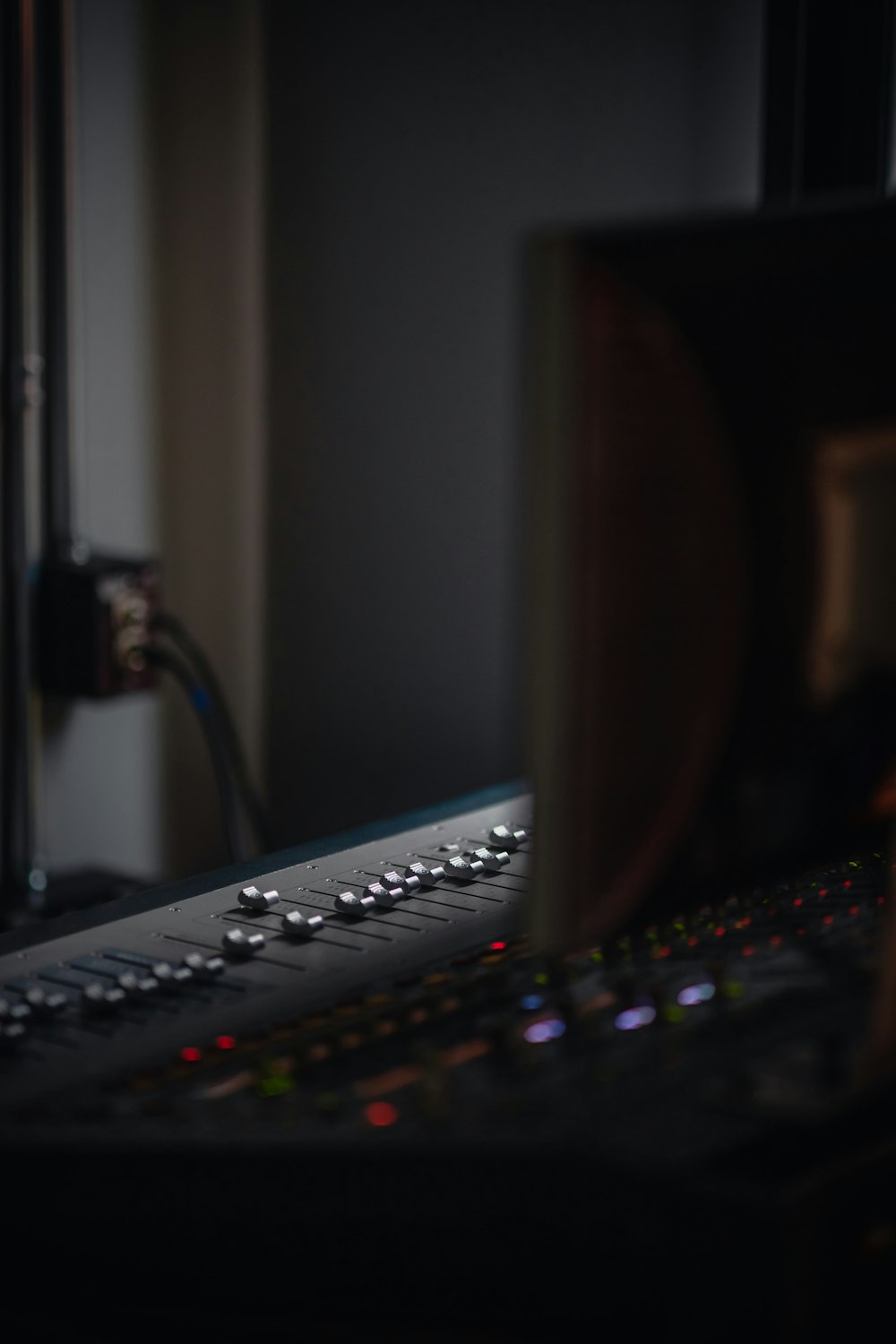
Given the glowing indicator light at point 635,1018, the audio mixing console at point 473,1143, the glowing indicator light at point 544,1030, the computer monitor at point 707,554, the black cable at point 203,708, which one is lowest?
the black cable at point 203,708

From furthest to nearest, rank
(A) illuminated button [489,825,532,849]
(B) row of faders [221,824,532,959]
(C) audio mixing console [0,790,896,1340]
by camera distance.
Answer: (A) illuminated button [489,825,532,849] < (B) row of faders [221,824,532,959] < (C) audio mixing console [0,790,896,1340]

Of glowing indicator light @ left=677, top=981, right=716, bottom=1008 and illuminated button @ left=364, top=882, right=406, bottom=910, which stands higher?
glowing indicator light @ left=677, top=981, right=716, bottom=1008

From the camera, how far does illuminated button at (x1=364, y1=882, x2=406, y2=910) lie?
2.41 ft

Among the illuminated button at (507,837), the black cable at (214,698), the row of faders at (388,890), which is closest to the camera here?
the row of faders at (388,890)

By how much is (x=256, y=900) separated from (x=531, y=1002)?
0.62 feet

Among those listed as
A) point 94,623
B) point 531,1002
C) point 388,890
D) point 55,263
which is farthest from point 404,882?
point 55,263

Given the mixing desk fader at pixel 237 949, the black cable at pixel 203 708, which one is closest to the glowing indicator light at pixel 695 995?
the mixing desk fader at pixel 237 949

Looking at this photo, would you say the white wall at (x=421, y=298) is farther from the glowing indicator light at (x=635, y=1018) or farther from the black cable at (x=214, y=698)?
the glowing indicator light at (x=635, y=1018)

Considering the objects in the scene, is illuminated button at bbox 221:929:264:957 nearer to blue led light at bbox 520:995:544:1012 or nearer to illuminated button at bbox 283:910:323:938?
illuminated button at bbox 283:910:323:938

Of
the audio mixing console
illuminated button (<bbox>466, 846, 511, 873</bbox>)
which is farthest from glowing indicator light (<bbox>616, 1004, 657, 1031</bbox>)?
illuminated button (<bbox>466, 846, 511, 873</bbox>)

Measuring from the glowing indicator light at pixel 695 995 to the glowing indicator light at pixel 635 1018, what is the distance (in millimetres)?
14

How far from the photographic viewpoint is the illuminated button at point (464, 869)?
77cm

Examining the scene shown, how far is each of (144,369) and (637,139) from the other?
0.70 m

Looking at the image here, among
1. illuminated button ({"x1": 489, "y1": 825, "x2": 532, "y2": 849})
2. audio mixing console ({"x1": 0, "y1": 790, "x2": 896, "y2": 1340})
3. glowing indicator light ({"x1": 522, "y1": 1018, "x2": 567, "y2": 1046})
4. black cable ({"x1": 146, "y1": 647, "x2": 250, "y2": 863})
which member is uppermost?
illuminated button ({"x1": 489, "y1": 825, "x2": 532, "y2": 849})
